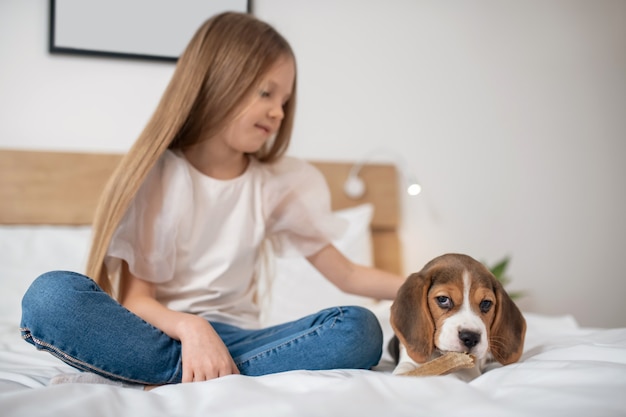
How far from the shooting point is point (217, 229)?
1305 millimetres

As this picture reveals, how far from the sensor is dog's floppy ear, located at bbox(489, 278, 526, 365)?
3.06 ft

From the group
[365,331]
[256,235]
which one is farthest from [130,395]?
[256,235]

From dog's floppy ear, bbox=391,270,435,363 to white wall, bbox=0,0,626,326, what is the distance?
1.35 m

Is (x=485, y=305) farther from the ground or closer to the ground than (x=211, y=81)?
closer to the ground

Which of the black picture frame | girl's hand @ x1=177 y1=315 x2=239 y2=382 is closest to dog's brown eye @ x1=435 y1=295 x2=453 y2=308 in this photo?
girl's hand @ x1=177 y1=315 x2=239 y2=382

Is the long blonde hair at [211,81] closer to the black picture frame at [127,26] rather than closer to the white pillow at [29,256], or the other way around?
the white pillow at [29,256]

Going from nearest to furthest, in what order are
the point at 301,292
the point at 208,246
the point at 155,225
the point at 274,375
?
the point at 274,375, the point at 155,225, the point at 208,246, the point at 301,292

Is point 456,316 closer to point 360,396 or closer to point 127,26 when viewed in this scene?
point 360,396

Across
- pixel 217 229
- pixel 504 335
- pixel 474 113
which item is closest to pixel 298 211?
pixel 217 229

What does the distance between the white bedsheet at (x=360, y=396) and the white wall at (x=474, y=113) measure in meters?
1.49

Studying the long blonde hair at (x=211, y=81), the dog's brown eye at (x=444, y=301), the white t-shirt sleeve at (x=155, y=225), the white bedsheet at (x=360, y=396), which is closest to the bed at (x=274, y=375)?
the white bedsheet at (x=360, y=396)

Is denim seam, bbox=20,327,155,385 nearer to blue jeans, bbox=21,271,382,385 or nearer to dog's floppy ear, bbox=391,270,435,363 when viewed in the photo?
blue jeans, bbox=21,271,382,385

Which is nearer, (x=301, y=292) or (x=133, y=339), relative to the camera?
(x=133, y=339)

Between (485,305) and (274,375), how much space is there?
1.19ft
